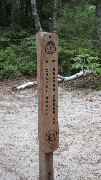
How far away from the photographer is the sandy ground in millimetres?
6113

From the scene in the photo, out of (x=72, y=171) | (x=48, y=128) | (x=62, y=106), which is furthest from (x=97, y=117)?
(x=48, y=128)

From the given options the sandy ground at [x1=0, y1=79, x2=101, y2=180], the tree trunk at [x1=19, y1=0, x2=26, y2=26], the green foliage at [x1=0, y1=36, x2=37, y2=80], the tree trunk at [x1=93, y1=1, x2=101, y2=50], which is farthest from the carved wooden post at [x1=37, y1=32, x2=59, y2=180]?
the tree trunk at [x1=19, y1=0, x2=26, y2=26]

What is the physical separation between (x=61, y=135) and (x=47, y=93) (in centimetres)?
335

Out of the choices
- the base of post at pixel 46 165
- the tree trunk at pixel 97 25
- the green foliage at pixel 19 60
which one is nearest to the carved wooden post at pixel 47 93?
the base of post at pixel 46 165

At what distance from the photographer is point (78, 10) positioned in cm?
1600

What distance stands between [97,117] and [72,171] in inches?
120

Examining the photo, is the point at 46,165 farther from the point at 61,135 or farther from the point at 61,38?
the point at 61,38

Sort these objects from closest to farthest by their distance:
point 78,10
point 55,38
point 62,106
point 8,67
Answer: point 55,38
point 62,106
point 8,67
point 78,10

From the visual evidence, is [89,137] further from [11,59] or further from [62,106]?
[11,59]

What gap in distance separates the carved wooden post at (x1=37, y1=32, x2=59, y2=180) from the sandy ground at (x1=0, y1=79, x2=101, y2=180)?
124 centimetres

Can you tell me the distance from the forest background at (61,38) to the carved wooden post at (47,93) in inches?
240

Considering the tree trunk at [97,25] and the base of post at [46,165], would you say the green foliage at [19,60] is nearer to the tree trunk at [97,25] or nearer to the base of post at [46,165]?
the tree trunk at [97,25]

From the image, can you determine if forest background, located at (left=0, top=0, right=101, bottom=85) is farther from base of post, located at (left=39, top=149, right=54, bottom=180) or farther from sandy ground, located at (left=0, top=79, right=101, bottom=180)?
base of post, located at (left=39, top=149, right=54, bottom=180)

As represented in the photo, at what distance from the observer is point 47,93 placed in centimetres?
463
